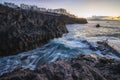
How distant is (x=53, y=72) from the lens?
27.7 ft

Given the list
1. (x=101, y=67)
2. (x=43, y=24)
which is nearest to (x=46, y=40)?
(x=43, y=24)

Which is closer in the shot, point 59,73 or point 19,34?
point 59,73

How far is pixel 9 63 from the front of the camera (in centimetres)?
1709

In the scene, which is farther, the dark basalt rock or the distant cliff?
the distant cliff

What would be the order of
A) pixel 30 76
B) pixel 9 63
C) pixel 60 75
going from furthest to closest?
pixel 9 63 < pixel 60 75 < pixel 30 76

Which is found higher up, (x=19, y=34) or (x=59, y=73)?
(x=19, y=34)

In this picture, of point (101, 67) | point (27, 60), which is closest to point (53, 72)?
point (101, 67)

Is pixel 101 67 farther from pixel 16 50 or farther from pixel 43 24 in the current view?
pixel 43 24

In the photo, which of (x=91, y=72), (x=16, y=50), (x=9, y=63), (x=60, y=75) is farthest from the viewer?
(x=16, y=50)

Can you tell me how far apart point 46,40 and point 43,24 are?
5747mm

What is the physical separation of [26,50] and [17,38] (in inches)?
80.7

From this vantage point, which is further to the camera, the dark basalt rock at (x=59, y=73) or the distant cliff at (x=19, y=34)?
the distant cliff at (x=19, y=34)

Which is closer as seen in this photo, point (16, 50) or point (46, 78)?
point (46, 78)

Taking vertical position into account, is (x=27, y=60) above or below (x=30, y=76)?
below
